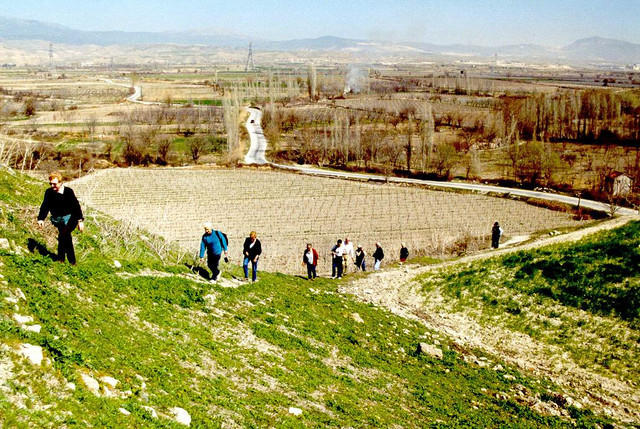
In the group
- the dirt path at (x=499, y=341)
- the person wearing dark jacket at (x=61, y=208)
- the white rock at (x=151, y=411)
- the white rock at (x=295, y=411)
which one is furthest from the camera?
the dirt path at (x=499, y=341)

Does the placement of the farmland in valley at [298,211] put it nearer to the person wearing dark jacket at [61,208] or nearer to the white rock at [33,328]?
the person wearing dark jacket at [61,208]

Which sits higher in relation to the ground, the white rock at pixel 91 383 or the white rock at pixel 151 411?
the white rock at pixel 91 383

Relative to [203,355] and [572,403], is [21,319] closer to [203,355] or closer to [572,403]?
[203,355]

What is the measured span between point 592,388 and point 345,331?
6145 millimetres

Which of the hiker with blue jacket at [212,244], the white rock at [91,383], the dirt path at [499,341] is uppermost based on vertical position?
the hiker with blue jacket at [212,244]

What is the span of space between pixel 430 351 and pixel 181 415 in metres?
7.71

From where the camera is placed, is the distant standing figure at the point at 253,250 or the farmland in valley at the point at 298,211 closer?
the distant standing figure at the point at 253,250

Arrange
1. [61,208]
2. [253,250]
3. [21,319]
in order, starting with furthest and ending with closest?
[253,250] → [61,208] → [21,319]

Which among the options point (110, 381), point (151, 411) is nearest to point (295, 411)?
point (151, 411)

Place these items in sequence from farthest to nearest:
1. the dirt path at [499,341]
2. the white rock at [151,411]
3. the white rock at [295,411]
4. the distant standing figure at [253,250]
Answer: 1. the distant standing figure at [253,250]
2. the dirt path at [499,341]
3. the white rock at [295,411]
4. the white rock at [151,411]

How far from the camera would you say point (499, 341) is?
1491 centimetres

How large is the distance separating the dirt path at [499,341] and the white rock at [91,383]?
10461 millimetres

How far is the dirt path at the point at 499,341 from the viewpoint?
11867 mm

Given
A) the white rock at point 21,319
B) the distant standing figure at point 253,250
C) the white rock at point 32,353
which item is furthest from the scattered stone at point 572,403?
the white rock at point 21,319
